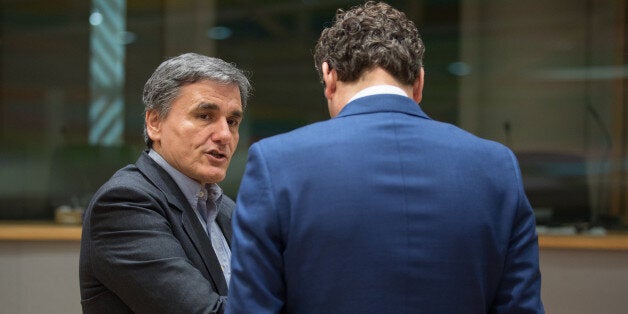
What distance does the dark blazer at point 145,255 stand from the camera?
4.82 ft

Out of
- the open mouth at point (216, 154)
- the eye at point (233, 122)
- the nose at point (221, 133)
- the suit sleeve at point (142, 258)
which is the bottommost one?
the suit sleeve at point (142, 258)

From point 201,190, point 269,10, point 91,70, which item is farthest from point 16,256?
point 201,190

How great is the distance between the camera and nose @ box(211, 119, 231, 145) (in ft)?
5.62

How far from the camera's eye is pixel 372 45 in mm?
1280

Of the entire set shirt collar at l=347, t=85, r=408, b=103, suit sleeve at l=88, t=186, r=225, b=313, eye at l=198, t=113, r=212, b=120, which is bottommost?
suit sleeve at l=88, t=186, r=225, b=313

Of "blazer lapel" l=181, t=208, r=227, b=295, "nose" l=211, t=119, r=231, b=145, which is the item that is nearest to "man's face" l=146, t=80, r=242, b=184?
"nose" l=211, t=119, r=231, b=145

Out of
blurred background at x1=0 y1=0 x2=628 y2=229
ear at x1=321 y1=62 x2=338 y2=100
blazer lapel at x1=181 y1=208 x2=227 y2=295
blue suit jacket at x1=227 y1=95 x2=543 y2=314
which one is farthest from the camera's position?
blurred background at x1=0 y1=0 x2=628 y2=229

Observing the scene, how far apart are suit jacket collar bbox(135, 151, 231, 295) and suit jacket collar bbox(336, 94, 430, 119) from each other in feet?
1.55

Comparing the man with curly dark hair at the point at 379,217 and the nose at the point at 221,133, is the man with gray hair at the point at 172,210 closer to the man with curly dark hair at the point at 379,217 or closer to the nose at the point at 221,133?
the nose at the point at 221,133

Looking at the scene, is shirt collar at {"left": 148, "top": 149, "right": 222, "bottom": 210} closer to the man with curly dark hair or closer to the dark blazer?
the dark blazer

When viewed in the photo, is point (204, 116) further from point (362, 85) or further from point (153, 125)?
point (362, 85)

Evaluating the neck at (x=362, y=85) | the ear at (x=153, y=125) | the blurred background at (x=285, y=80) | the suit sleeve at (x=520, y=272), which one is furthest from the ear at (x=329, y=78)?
the blurred background at (x=285, y=80)

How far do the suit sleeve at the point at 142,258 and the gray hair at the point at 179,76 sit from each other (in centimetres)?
24

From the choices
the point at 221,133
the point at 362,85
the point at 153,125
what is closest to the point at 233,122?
the point at 221,133
